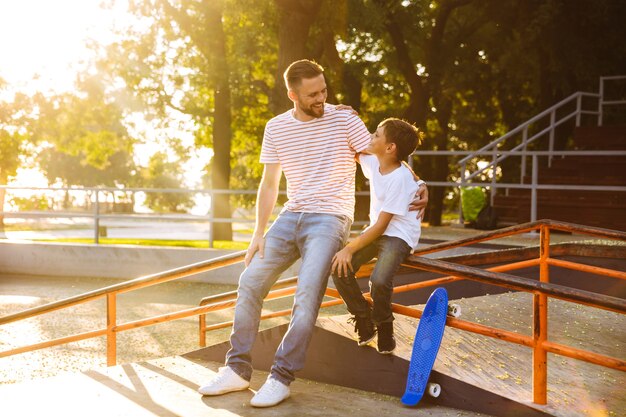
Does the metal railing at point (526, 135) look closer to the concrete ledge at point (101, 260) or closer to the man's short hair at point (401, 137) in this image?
the concrete ledge at point (101, 260)

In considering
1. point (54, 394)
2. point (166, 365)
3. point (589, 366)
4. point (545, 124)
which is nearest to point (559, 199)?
point (545, 124)

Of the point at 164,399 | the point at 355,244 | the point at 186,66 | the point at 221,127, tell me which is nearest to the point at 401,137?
the point at 355,244

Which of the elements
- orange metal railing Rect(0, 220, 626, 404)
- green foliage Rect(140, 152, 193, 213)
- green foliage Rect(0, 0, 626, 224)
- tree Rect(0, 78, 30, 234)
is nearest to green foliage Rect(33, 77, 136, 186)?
green foliage Rect(0, 0, 626, 224)

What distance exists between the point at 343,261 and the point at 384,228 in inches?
12.4

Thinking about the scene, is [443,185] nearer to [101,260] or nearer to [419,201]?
[101,260]

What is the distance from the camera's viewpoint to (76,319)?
11.4 m

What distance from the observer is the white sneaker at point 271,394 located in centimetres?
486

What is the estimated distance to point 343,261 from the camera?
16.4 ft

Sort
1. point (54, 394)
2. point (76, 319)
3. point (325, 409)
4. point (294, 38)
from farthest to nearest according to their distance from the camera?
point (294, 38) → point (76, 319) → point (54, 394) → point (325, 409)

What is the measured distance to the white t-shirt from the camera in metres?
4.99

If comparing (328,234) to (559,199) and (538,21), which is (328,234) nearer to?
(559,199)

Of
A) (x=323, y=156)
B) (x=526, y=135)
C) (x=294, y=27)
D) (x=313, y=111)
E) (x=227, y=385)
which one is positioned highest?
(x=294, y=27)

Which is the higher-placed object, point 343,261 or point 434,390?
point 343,261

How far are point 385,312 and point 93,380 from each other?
207cm
